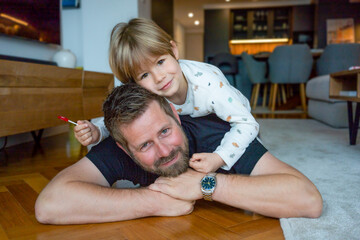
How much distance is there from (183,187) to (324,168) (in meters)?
0.98

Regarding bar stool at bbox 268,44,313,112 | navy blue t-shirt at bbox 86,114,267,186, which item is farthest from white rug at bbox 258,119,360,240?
bar stool at bbox 268,44,313,112

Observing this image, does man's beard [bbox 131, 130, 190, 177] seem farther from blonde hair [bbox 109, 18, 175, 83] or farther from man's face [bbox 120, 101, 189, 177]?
blonde hair [bbox 109, 18, 175, 83]

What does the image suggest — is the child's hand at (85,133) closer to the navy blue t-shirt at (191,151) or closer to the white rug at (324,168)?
the navy blue t-shirt at (191,151)

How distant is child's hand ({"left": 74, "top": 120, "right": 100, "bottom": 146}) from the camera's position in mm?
1084

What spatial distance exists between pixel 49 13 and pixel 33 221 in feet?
7.03

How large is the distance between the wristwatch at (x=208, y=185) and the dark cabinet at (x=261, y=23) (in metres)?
7.77

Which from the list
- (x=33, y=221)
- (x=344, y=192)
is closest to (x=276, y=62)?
(x=344, y=192)

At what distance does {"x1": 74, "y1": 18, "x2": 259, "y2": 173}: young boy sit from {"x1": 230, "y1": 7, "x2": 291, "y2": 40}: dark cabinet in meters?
7.51

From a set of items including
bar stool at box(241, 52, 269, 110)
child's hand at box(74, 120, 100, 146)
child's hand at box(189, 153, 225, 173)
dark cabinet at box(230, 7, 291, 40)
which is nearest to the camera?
child's hand at box(189, 153, 225, 173)

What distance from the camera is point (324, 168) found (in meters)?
1.58

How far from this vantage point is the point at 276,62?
454 centimetres

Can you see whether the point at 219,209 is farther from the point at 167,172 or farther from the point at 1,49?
the point at 1,49

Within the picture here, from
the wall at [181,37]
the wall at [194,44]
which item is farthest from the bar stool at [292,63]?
the wall at [194,44]

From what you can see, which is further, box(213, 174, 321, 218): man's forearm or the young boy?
the young boy
